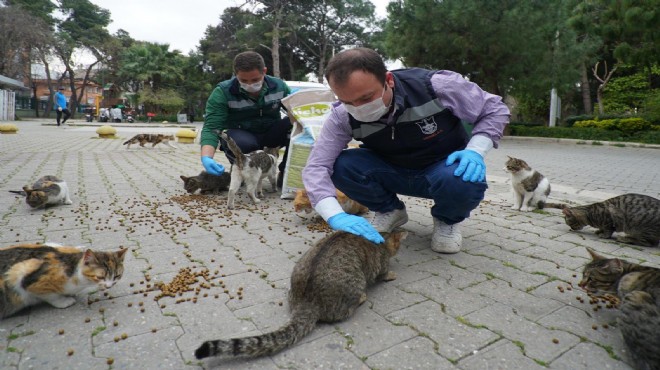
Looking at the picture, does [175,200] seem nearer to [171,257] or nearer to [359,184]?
[171,257]

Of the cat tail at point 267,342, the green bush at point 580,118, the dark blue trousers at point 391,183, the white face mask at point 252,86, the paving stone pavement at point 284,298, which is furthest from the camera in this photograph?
the green bush at point 580,118

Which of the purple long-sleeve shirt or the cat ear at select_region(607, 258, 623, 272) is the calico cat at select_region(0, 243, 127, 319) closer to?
the purple long-sleeve shirt

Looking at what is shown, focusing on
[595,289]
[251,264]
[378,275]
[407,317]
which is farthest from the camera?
[251,264]

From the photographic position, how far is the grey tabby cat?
182cm

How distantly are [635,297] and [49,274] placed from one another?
3225 millimetres

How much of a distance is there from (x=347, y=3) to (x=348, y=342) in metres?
37.9

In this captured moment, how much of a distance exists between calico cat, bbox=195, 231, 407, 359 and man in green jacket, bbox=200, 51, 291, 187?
2784 millimetres

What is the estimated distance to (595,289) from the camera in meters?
2.54

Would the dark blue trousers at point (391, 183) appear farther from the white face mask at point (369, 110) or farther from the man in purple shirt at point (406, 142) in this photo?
the white face mask at point (369, 110)

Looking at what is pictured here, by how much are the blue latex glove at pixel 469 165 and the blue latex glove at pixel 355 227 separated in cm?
80

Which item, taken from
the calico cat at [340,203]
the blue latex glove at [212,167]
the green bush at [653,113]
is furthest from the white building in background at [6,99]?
the green bush at [653,113]

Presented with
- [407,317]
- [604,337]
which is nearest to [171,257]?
[407,317]

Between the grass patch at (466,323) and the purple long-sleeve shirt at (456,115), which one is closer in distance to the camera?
the grass patch at (466,323)

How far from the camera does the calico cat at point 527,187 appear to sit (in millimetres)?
5137
